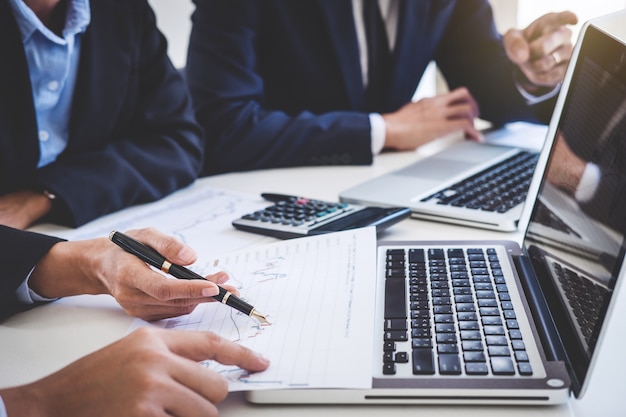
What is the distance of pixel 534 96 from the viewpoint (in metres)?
1.50

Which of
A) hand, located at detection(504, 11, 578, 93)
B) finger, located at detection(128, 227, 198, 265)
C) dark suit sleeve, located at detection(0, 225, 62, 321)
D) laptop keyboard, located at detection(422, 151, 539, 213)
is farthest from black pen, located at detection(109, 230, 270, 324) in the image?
hand, located at detection(504, 11, 578, 93)

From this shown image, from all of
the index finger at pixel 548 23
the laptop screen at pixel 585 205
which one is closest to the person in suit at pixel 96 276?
the laptop screen at pixel 585 205

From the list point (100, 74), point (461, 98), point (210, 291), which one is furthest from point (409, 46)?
point (210, 291)

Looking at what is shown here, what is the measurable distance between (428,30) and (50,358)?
1193 millimetres

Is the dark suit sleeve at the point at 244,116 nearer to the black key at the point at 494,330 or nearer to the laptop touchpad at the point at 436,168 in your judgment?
the laptop touchpad at the point at 436,168

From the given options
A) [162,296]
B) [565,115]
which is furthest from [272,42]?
[162,296]

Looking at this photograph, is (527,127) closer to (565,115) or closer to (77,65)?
(565,115)

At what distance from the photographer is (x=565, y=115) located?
83cm

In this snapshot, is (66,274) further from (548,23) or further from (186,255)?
(548,23)

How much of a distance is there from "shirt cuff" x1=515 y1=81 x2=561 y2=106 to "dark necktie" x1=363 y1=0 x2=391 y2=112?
0.97ft

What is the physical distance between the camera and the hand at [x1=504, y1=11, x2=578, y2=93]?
1342 mm

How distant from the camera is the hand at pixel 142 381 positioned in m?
0.53

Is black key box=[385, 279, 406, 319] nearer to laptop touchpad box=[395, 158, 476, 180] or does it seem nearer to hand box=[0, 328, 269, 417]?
hand box=[0, 328, 269, 417]

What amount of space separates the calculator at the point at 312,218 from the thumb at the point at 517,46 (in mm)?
637
